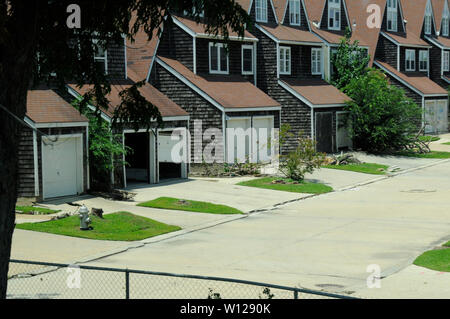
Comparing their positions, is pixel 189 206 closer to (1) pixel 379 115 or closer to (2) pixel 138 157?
(2) pixel 138 157

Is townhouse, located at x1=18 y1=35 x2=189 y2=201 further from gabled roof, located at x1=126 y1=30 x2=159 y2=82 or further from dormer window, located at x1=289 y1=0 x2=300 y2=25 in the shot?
dormer window, located at x1=289 y1=0 x2=300 y2=25

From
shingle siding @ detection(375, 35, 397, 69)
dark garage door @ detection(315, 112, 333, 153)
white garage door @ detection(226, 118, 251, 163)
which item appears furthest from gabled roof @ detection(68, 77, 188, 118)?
shingle siding @ detection(375, 35, 397, 69)

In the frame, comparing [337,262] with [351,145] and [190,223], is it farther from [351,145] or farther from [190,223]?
[351,145]

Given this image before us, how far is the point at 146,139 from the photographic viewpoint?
3394 cm

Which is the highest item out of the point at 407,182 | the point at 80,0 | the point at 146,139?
the point at 80,0

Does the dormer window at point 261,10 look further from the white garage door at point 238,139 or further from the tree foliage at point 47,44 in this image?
the tree foliage at point 47,44

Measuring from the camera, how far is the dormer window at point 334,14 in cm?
5181

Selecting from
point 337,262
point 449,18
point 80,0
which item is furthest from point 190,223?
point 449,18

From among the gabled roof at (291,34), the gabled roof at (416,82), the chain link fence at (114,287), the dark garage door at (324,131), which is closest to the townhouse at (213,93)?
the gabled roof at (291,34)

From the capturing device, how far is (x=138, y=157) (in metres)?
34.7

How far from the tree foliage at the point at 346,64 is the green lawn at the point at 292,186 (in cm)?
1635

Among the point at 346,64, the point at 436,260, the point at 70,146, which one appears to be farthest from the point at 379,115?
the point at 436,260

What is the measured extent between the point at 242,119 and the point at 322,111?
700 cm

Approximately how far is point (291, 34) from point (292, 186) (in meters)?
15.8
